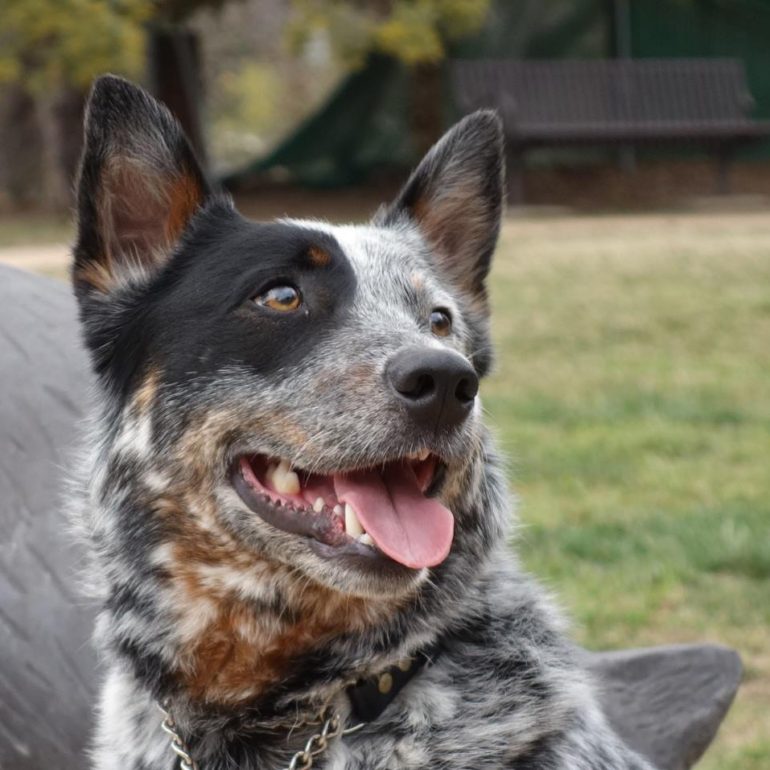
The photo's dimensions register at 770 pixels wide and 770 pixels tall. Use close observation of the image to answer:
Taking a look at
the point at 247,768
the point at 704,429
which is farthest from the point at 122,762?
the point at 704,429

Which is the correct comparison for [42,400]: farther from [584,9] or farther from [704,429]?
[584,9]

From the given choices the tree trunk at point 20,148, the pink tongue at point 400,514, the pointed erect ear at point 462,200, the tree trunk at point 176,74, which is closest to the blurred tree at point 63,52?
the tree trunk at point 20,148

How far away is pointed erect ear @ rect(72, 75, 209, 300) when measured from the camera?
11.0 ft

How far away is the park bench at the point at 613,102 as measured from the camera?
19.4 metres

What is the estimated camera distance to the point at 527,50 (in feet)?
74.7

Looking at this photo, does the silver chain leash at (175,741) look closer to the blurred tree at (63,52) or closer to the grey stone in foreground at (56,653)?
the grey stone in foreground at (56,653)

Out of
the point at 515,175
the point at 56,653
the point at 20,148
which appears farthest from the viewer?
the point at 20,148

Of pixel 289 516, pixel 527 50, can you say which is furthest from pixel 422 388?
pixel 527 50

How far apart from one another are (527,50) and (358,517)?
20.7 m

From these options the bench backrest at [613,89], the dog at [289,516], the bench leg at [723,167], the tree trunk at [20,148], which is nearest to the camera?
the dog at [289,516]

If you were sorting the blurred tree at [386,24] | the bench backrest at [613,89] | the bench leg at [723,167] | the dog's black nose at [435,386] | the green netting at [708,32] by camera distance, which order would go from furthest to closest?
the green netting at [708,32] < the bench leg at [723,167] < the bench backrest at [613,89] < the blurred tree at [386,24] < the dog's black nose at [435,386]

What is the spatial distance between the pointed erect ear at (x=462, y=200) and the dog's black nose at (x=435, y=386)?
34.0 inches

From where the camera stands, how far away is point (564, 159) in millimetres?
22875

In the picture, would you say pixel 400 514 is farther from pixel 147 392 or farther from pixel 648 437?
pixel 648 437
